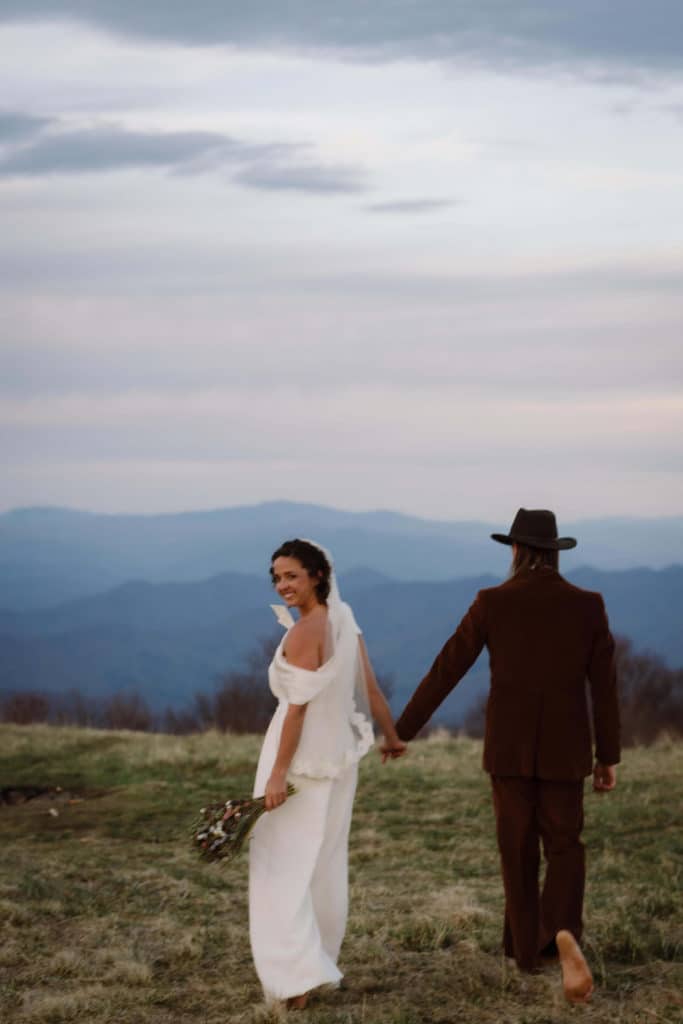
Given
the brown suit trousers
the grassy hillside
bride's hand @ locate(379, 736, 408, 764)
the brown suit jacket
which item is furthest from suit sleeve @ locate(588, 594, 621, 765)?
the grassy hillside

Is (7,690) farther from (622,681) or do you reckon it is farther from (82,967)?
(82,967)

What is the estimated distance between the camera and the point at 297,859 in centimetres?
679

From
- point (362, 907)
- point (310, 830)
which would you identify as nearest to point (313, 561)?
point (310, 830)

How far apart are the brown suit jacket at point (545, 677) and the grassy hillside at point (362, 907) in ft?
3.68

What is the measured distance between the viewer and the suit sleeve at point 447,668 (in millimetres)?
6875

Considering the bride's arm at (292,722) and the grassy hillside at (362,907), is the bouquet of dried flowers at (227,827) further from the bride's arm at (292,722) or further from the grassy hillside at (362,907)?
the grassy hillside at (362,907)

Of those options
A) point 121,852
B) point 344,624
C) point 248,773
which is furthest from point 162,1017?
point 248,773

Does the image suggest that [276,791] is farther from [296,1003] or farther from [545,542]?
[545,542]

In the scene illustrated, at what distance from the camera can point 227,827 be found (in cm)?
680

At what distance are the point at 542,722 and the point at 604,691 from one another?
0.34m

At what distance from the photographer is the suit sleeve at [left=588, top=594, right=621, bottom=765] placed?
6.75 m

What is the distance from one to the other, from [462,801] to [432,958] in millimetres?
7098

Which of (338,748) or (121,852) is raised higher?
(338,748)

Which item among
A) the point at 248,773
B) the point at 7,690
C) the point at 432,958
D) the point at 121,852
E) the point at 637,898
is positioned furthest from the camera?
the point at 7,690
